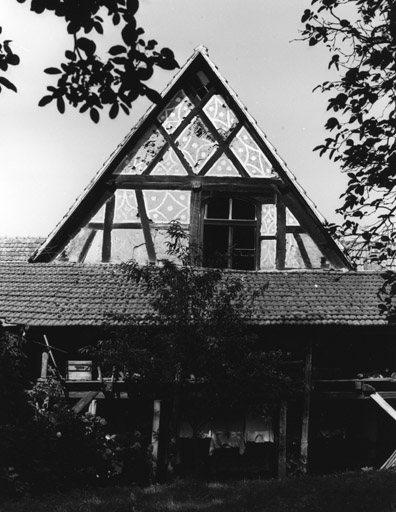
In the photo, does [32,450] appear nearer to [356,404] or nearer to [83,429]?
[83,429]

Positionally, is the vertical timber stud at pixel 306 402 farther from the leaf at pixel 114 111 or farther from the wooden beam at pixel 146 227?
the leaf at pixel 114 111

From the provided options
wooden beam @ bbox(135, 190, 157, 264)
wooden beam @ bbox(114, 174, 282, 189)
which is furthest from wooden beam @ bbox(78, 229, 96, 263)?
wooden beam @ bbox(114, 174, 282, 189)

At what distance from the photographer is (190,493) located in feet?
30.6

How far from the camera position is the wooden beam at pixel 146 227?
43.5ft

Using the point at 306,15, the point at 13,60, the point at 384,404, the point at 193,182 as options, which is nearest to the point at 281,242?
the point at 193,182

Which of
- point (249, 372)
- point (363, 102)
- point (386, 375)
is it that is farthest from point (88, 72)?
point (386, 375)

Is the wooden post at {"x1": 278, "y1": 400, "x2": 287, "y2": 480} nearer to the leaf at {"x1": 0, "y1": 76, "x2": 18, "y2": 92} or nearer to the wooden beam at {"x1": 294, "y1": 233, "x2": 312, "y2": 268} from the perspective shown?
the wooden beam at {"x1": 294, "y1": 233, "x2": 312, "y2": 268}

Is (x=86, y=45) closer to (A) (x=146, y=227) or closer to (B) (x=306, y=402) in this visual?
(A) (x=146, y=227)

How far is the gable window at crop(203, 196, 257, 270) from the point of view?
543 inches

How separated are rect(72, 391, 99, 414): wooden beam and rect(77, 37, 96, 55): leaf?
25.3ft

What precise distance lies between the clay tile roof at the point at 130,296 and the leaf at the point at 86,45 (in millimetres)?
6801

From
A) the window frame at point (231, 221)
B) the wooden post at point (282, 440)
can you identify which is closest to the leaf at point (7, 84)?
the wooden post at point (282, 440)

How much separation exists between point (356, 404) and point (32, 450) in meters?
6.80

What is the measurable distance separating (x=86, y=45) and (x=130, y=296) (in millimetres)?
7998
